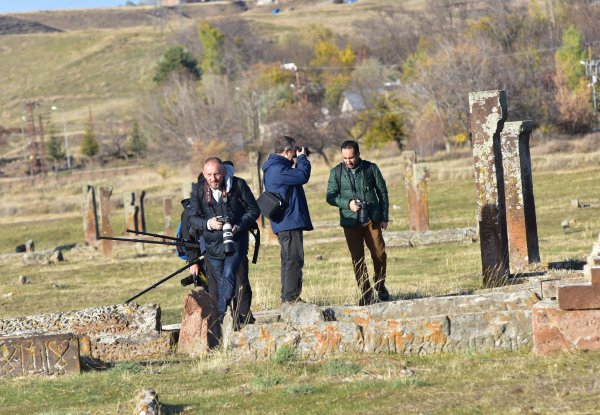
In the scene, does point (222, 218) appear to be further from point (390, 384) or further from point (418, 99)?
point (418, 99)

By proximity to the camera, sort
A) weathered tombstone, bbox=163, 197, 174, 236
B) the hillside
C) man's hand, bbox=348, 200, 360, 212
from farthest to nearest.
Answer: the hillside → weathered tombstone, bbox=163, 197, 174, 236 → man's hand, bbox=348, 200, 360, 212

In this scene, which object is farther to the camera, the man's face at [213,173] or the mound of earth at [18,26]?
the mound of earth at [18,26]

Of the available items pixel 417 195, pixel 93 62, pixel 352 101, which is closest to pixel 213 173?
pixel 417 195

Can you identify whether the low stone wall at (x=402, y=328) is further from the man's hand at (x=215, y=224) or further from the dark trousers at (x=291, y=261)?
the dark trousers at (x=291, y=261)

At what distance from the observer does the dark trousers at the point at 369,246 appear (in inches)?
544

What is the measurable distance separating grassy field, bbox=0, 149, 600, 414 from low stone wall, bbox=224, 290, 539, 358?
0.21 metres

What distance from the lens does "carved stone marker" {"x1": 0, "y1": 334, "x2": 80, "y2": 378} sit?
1149 centimetres

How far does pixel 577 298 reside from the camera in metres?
9.63

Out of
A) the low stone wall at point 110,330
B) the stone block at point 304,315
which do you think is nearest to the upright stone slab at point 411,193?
the low stone wall at point 110,330

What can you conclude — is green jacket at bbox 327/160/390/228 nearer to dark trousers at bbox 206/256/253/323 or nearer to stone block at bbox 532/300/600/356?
dark trousers at bbox 206/256/253/323

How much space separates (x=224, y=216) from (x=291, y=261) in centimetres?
96

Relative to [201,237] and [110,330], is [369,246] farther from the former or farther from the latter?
[110,330]

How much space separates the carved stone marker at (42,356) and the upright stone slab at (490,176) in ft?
18.6

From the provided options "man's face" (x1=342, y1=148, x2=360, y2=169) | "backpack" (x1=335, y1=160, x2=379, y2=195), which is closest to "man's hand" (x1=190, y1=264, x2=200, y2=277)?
"backpack" (x1=335, y1=160, x2=379, y2=195)
